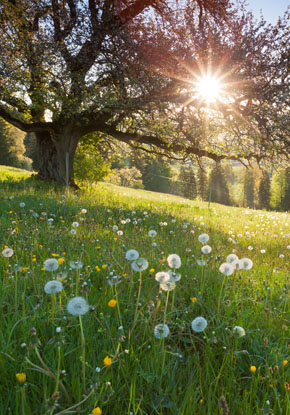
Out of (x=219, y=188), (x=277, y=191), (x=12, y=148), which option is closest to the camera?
(x=12, y=148)

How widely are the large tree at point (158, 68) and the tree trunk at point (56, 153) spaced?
183 cm

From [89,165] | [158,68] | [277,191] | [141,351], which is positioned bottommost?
[141,351]

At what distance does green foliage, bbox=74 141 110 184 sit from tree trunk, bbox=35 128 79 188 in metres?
1.77

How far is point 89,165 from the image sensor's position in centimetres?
1465

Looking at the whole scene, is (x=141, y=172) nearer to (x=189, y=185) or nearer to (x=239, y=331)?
(x=189, y=185)

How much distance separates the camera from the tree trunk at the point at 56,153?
12336 mm

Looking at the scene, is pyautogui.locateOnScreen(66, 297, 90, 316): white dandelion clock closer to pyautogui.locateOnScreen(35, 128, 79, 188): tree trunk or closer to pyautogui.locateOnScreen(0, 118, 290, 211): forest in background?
pyautogui.locateOnScreen(0, 118, 290, 211): forest in background

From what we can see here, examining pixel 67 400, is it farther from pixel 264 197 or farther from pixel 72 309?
pixel 264 197

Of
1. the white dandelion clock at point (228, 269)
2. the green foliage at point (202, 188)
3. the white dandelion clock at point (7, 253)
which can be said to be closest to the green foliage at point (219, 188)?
the green foliage at point (202, 188)

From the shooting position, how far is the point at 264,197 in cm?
7506

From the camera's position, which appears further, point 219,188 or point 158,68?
point 219,188

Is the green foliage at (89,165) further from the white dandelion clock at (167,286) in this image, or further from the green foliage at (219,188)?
the green foliage at (219,188)

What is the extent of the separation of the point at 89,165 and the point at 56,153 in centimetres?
224

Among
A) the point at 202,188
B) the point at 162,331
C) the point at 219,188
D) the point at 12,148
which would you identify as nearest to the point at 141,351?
the point at 162,331
